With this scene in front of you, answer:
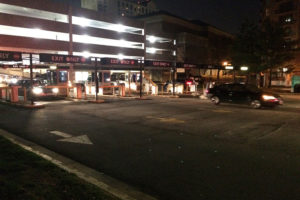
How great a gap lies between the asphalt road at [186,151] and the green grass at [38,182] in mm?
896

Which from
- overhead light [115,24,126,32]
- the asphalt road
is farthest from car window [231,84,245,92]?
overhead light [115,24,126,32]

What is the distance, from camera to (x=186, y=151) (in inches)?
253

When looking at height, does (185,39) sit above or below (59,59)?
above

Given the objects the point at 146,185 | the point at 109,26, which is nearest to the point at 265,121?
the point at 146,185

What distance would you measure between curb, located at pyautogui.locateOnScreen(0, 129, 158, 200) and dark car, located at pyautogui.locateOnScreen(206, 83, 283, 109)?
502 inches

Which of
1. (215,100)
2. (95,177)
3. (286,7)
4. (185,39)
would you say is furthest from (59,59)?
(185,39)

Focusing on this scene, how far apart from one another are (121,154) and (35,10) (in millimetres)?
41955

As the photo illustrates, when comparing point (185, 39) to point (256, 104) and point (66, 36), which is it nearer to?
point (66, 36)

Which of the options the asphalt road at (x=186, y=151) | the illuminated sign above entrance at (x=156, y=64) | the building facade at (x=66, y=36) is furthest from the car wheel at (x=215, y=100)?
the building facade at (x=66, y=36)

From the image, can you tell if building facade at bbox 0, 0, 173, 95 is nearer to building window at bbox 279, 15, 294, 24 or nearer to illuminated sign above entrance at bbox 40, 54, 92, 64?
illuminated sign above entrance at bbox 40, 54, 92, 64

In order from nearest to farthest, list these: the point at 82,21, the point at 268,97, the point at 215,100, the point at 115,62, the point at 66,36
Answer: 1. the point at 268,97
2. the point at 215,100
3. the point at 115,62
4. the point at 66,36
5. the point at 82,21

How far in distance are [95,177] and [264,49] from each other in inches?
1460

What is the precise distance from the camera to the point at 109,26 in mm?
54562

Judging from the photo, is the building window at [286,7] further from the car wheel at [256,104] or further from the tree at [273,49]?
the car wheel at [256,104]
